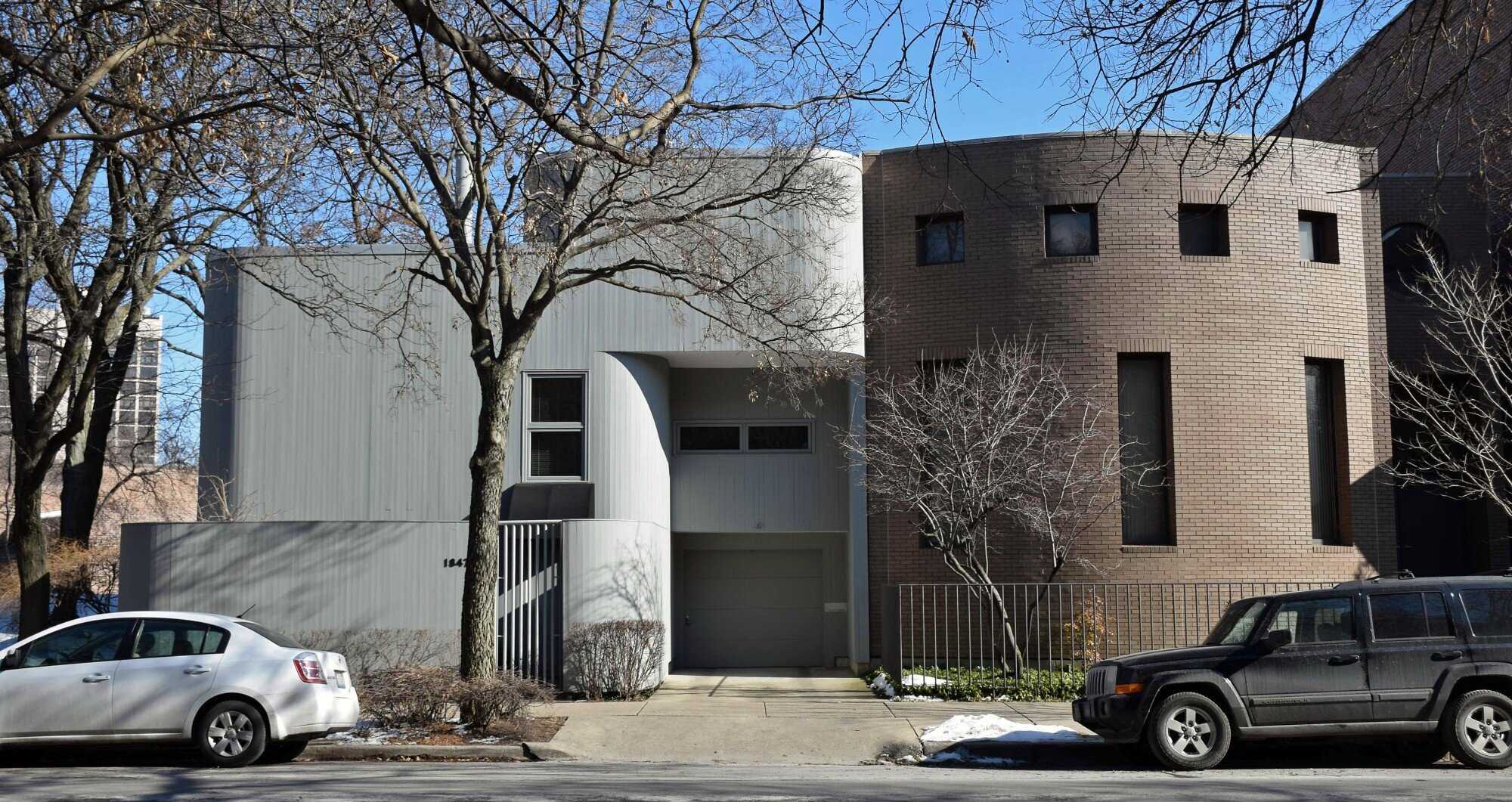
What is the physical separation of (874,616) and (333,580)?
8.05 m

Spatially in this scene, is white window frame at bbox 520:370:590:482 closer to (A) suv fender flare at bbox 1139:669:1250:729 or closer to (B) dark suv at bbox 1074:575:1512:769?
(B) dark suv at bbox 1074:575:1512:769

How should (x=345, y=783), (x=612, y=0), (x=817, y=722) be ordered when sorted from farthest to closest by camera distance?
(x=817, y=722) → (x=612, y=0) → (x=345, y=783)

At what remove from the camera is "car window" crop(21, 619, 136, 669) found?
12398 mm

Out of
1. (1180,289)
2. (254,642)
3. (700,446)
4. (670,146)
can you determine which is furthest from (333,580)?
(1180,289)

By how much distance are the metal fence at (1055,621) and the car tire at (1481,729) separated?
5.47 metres

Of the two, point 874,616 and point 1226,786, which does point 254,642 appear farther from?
point 874,616

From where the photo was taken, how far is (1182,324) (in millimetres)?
19500

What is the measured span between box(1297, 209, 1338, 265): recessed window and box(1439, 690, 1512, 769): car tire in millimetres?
9892

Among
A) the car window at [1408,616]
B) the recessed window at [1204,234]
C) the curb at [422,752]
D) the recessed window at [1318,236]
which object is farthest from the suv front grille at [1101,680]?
the recessed window at [1318,236]

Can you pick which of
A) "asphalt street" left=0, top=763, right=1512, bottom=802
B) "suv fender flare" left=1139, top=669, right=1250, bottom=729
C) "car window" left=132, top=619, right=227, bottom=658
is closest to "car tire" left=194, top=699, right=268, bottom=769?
"asphalt street" left=0, top=763, right=1512, bottom=802

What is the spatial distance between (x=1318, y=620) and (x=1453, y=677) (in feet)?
4.06

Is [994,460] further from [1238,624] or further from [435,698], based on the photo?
[435,698]

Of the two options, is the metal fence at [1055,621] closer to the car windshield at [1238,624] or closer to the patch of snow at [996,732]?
the patch of snow at [996,732]

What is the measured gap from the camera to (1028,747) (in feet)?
44.2
